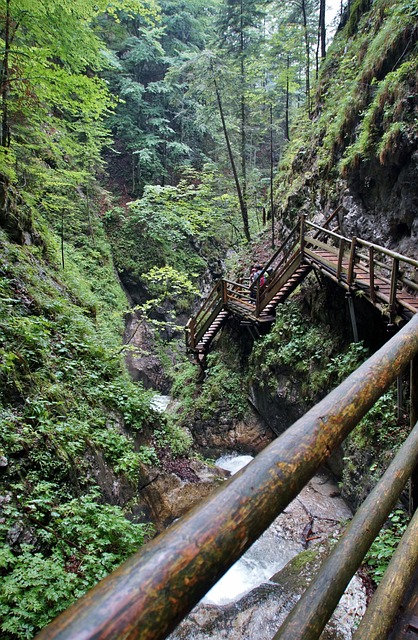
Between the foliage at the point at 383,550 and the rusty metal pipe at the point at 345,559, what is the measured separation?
2644 millimetres

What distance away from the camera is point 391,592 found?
1395mm

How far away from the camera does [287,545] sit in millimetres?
6254

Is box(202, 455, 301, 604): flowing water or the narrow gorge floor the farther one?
box(202, 455, 301, 604): flowing water

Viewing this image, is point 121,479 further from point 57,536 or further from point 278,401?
point 278,401

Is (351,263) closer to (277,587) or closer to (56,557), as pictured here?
(277,587)

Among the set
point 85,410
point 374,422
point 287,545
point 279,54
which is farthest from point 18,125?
point 279,54

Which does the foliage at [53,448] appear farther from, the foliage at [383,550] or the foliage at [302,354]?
the foliage at [302,354]

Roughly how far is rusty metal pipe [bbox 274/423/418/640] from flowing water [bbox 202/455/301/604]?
4010 millimetres

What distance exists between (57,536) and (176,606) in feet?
10.6

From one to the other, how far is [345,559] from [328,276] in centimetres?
657

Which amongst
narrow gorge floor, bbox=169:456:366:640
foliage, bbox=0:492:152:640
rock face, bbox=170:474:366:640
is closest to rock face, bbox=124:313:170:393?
narrow gorge floor, bbox=169:456:366:640

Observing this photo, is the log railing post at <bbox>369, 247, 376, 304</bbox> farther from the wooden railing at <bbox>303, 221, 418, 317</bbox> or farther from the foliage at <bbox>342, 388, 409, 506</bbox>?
the foliage at <bbox>342, 388, 409, 506</bbox>

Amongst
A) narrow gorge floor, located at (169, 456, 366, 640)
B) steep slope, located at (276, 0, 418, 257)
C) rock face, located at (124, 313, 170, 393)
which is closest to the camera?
narrow gorge floor, located at (169, 456, 366, 640)

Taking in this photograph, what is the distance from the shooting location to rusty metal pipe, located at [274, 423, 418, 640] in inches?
45.9
